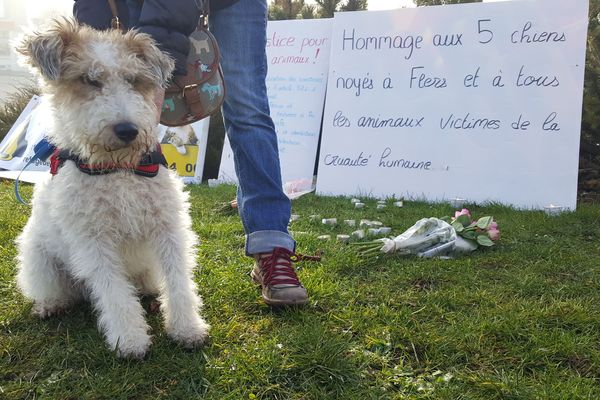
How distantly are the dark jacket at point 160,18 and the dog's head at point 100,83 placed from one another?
85 mm

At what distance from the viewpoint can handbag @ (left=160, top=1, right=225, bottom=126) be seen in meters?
2.17

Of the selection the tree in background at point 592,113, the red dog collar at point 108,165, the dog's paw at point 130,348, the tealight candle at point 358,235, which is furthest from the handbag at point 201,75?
the tree in background at point 592,113

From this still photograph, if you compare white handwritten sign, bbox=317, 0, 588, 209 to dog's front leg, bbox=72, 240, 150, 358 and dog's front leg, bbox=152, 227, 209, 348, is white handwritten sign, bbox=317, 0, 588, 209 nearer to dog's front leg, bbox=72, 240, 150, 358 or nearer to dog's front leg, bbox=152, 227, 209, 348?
dog's front leg, bbox=152, 227, 209, 348

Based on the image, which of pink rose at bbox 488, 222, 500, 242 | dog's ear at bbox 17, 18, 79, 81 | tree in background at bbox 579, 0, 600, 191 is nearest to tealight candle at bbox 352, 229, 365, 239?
pink rose at bbox 488, 222, 500, 242

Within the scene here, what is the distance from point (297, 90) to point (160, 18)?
12.6ft

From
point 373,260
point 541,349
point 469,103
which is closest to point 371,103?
point 469,103

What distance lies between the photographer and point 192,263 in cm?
213

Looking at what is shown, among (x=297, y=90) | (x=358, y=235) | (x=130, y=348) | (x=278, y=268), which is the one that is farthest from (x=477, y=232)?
(x=297, y=90)

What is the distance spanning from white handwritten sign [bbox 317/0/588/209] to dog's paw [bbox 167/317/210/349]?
10.5 feet

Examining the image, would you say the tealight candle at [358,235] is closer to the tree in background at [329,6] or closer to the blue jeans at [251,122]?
the blue jeans at [251,122]

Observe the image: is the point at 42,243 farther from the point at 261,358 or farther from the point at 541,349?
the point at 541,349

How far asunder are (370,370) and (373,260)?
1101 mm

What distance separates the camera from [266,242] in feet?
7.93

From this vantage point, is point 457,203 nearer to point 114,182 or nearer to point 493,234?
point 493,234
